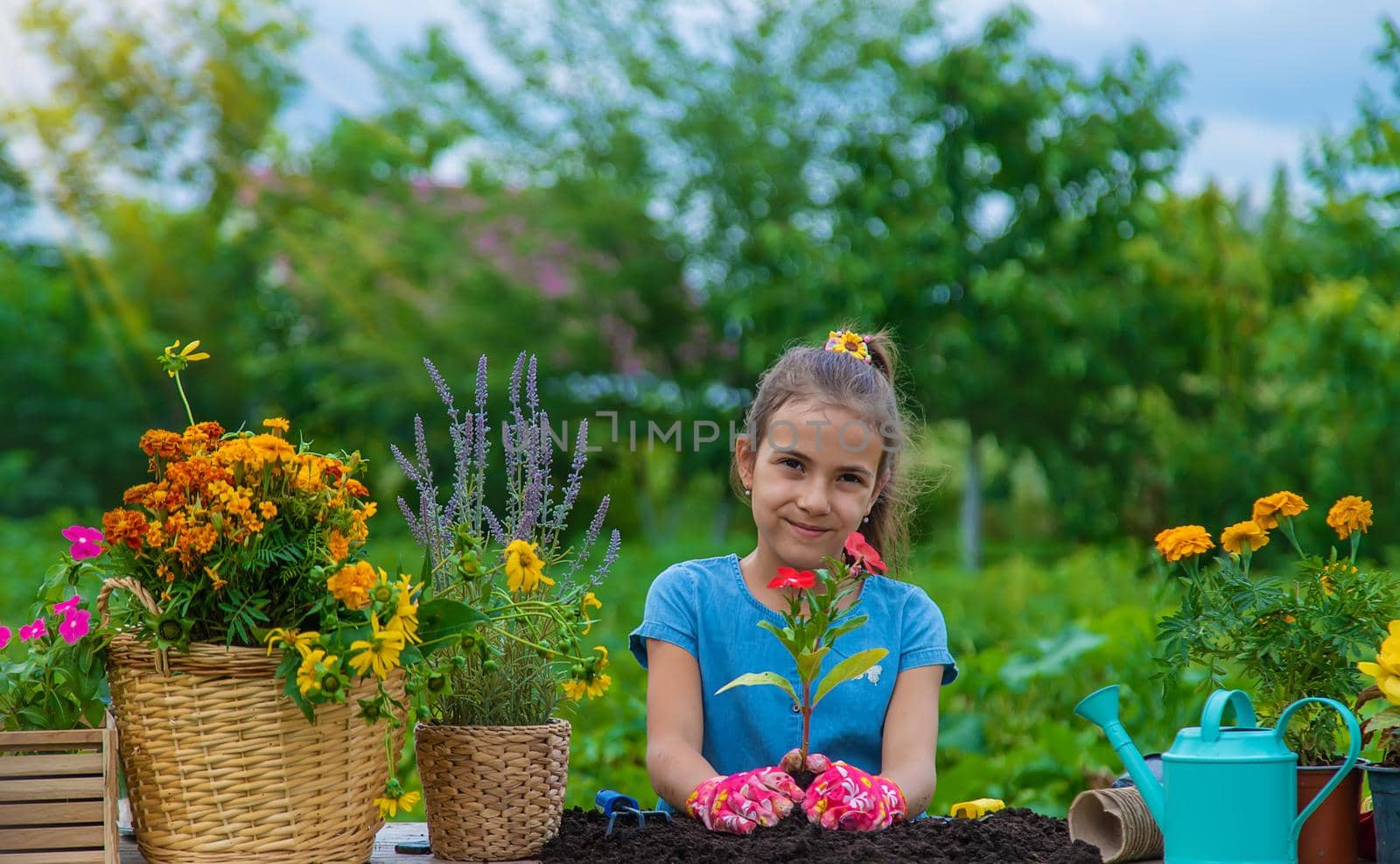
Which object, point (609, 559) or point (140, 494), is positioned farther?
point (609, 559)

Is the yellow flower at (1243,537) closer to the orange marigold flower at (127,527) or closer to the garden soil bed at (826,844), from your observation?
the garden soil bed at (826,844)

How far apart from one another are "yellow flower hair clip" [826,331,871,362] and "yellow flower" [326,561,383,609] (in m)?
1.01

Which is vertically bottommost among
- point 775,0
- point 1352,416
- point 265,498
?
point 265,498

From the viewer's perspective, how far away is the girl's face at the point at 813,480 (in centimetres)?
201

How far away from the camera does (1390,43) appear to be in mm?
7355

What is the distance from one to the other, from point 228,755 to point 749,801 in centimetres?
62

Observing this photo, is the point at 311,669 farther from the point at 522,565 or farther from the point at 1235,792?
the point at 1235,792

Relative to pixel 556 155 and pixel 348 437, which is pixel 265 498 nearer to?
pixel 556 155

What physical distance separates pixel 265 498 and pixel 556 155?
33.1 ft

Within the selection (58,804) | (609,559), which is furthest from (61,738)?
(609,559)

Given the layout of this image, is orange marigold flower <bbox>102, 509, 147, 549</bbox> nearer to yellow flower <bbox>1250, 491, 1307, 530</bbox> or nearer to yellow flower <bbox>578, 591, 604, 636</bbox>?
yellow flower <bbox>578, 591, 604, 636</bbox>

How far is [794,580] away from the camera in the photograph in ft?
5.22

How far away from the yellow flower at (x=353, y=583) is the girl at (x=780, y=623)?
0.65 meters

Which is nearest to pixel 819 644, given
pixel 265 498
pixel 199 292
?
pixel 265 498
